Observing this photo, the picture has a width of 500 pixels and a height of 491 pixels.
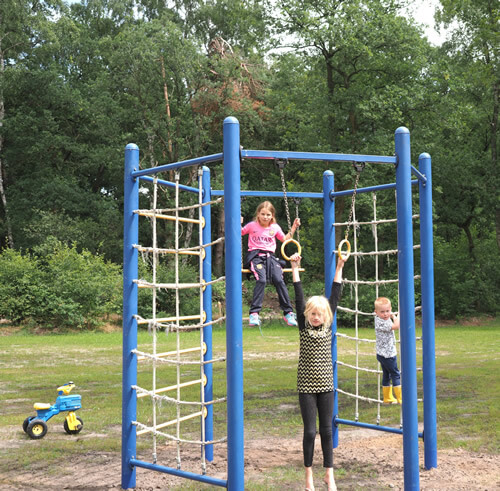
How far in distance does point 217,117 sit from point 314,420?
23.8 m

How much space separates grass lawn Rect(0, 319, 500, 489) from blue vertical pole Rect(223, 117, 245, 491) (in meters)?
1.26

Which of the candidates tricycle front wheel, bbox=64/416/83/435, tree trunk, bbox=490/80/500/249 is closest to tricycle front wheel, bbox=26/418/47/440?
tricycle front wheel, bbox=64/416/83/435

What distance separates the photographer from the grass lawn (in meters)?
6.13

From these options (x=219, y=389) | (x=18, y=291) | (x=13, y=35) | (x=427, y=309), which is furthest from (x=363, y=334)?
(x=13, y=35)

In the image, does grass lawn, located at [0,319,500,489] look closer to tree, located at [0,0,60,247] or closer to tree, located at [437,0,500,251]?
tree, located at [437,0,500,251]

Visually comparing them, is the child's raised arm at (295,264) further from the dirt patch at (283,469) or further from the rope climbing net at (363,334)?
the dirt patch at (283,469)

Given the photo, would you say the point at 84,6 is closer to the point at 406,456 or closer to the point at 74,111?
the point at 74,111

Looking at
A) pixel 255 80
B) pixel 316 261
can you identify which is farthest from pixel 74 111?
pixel 316 261

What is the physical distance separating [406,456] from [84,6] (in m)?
35.5

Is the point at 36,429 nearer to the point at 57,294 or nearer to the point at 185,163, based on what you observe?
the point at 185,163

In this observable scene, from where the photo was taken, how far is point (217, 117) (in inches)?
1066

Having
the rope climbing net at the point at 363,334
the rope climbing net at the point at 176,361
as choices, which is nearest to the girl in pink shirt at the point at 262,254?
the rope climbing net at the point at 176,361

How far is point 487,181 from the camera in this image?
24.5 meters

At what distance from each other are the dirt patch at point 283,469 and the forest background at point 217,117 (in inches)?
528
